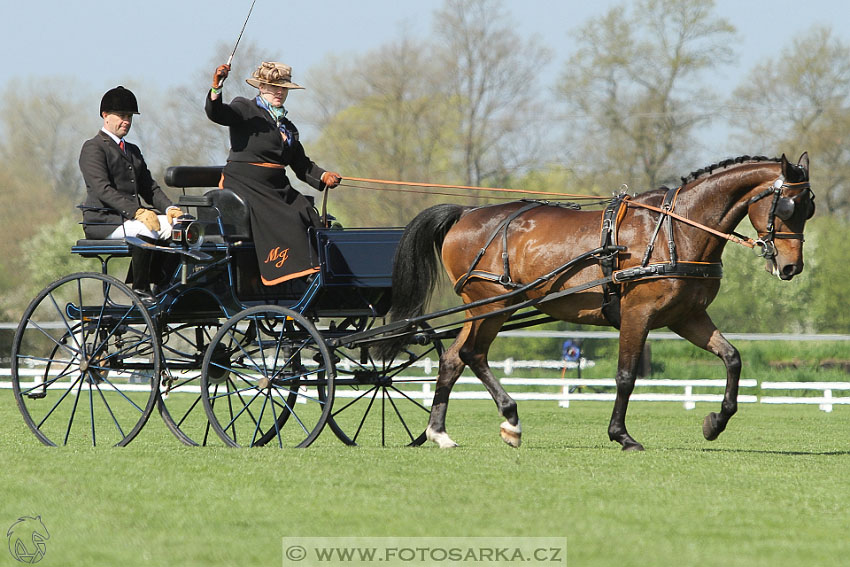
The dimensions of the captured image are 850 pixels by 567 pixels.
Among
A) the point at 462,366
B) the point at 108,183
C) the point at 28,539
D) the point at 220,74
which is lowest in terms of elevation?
the point at 28,539

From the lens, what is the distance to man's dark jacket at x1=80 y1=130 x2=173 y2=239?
27.1 feet

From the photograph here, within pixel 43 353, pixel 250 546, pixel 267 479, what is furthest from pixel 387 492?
pixel 43 353

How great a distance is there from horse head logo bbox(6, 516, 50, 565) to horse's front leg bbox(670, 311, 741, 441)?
459 cm

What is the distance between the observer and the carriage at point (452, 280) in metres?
7.85

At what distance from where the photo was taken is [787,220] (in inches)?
298

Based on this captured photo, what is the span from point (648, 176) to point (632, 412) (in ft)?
45.4

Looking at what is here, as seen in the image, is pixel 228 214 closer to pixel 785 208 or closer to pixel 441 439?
pixel 441 439

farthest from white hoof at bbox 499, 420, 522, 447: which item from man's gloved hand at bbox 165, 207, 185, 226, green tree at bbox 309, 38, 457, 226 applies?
green tree at bbox 309, 38, 457, 226

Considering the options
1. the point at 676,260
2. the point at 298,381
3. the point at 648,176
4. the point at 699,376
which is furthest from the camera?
A: the point at 648,176

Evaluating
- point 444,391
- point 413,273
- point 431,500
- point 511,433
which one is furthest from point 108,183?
point 431,500

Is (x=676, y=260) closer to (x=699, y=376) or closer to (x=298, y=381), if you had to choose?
(x=298, y=381)

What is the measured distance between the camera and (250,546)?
4559mm

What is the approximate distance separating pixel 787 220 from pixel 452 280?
2.59 metres

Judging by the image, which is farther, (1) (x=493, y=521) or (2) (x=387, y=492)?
(2) (x=387, y=492)
